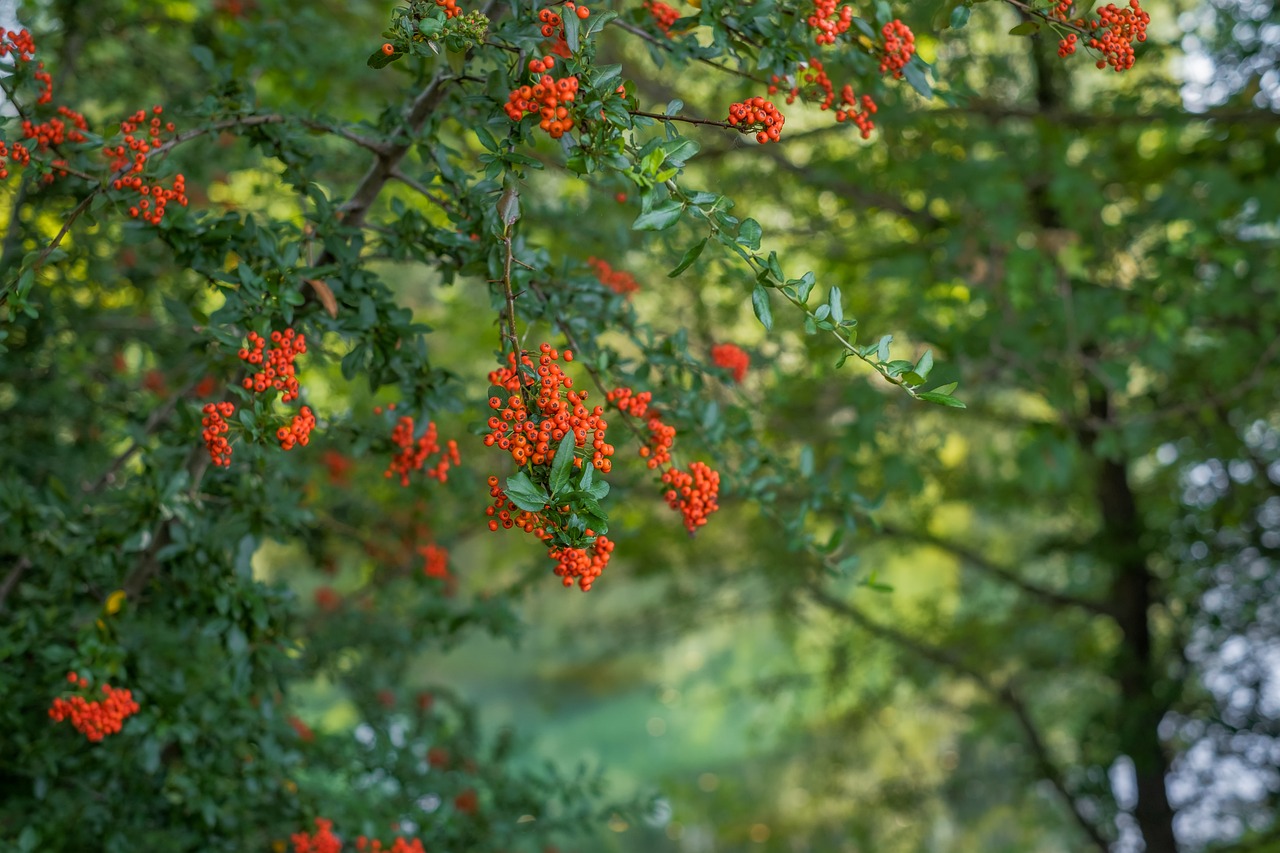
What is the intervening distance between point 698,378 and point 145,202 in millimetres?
717

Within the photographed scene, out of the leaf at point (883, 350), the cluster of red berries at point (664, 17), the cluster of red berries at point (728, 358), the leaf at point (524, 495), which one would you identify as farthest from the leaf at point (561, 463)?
the cluster of red berries at point (728, 358)

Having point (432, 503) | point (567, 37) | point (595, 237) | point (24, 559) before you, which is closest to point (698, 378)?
point (567, 37)

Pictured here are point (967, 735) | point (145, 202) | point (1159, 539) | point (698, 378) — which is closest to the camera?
point (145, 202)

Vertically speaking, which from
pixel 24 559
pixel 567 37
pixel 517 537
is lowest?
pixel 24 559

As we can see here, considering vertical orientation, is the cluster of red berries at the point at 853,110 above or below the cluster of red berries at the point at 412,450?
above

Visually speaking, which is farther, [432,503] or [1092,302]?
[432,503]

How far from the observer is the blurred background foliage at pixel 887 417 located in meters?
2.02

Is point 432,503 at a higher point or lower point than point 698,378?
higher

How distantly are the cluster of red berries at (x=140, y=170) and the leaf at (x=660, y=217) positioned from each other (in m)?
0.57

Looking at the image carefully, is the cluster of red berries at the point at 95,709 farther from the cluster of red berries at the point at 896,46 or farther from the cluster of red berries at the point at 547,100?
the cluster of red berries at the point at 896,46

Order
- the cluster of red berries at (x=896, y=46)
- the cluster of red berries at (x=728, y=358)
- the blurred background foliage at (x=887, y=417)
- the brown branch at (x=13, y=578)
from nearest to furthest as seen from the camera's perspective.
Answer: the cluster of red berries at (x=896, y=46), the brown branch at (x=13, y=578), the cluster of red berries at (x=728, y=358), the blurred background foliage at (x=887, y=417)

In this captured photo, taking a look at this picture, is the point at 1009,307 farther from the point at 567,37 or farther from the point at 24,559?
the point at 24,559

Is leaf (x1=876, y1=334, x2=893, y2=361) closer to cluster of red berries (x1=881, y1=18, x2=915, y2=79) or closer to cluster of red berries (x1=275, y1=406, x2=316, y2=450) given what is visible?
cluster of red berries (x1=881, y1=18, x2=915, y2=79)

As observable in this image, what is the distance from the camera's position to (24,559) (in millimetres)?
1549
